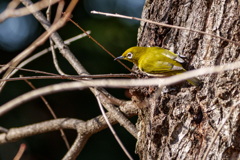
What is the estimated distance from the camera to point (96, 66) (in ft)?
17.0

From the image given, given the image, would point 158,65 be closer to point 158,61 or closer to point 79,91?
point 158,61

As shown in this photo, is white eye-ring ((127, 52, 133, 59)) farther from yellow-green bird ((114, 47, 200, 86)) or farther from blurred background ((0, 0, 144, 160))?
blurred background ((0, 0, 144, 160))

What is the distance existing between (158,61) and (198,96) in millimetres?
651

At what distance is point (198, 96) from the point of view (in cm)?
197


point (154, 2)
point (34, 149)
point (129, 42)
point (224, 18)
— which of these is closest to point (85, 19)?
point (129, 42)

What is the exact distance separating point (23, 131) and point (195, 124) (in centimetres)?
175

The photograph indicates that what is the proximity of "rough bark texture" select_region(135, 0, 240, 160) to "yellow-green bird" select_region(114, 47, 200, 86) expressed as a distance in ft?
0.20

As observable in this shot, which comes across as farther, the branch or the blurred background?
the blurred background

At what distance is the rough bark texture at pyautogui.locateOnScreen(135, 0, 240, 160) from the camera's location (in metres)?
1.90

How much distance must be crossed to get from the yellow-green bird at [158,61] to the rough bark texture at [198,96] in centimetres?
6

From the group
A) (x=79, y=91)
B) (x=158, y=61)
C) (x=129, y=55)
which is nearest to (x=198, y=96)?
(x=158, y=61)

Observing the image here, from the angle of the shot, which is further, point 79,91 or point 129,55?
point 79,91

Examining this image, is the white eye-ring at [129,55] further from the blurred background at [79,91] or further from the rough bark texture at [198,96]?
the blurred background at [79,91]

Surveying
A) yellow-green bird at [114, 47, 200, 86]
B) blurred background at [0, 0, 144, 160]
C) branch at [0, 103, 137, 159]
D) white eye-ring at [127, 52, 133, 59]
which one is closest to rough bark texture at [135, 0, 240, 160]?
yellow-green bird at [114, 47, 200, 86]
